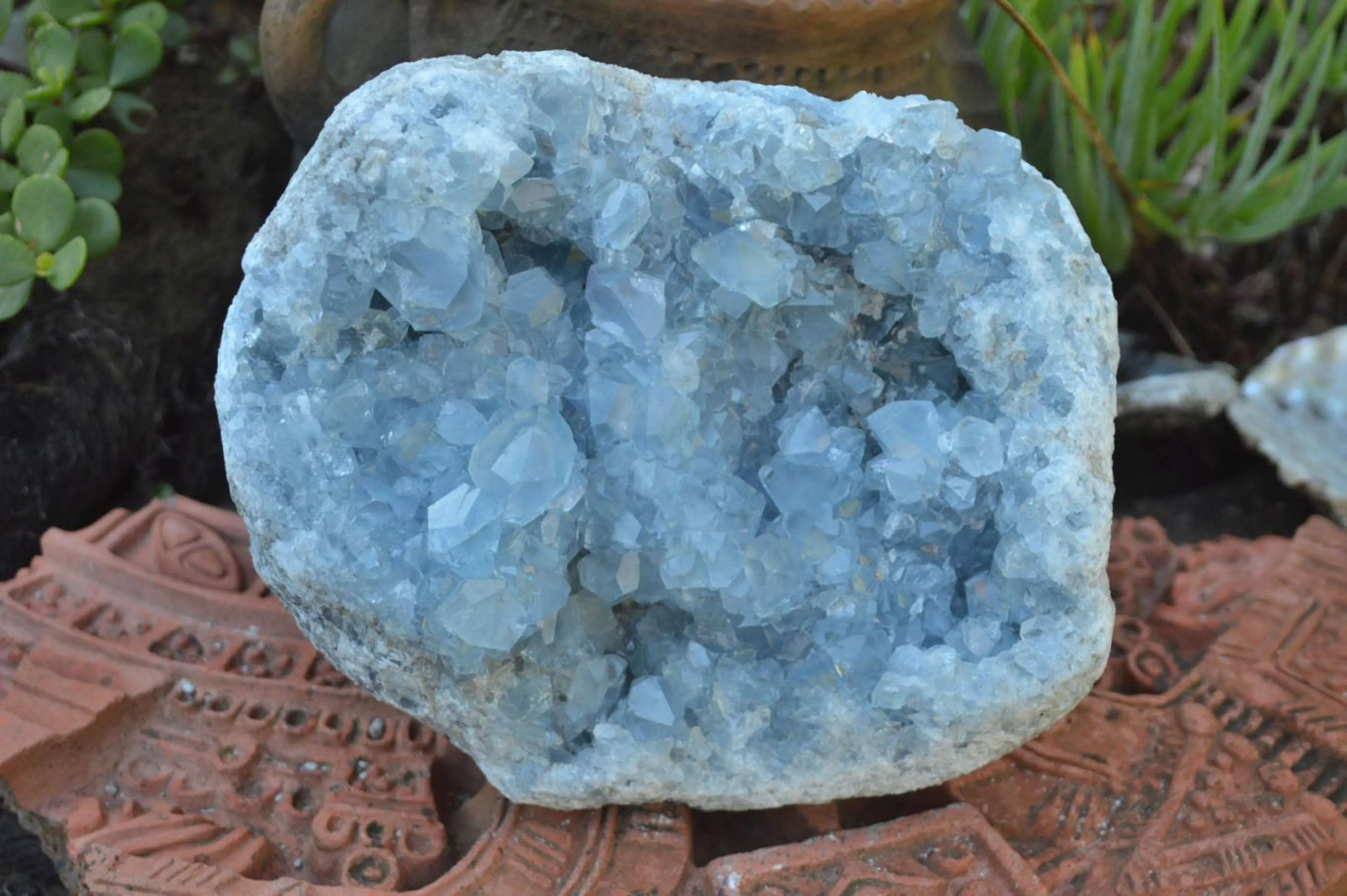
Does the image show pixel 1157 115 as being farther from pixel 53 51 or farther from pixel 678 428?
pixel 53 51

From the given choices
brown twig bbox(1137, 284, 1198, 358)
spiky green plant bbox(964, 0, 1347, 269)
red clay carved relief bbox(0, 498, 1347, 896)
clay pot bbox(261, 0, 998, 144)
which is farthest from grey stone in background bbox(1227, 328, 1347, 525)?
clay pot bbox(261, 0, 998, 144)

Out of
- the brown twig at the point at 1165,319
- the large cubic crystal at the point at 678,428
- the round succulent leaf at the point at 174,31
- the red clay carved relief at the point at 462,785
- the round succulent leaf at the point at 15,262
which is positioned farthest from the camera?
the brown twig at the point at 1165,319

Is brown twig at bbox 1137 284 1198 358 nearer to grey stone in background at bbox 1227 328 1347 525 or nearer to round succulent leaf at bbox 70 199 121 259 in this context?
grey stone in background at bbox 1227 328 1347 525

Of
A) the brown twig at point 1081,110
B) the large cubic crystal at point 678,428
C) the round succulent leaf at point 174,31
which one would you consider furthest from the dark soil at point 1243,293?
the round succulent leaf at point 174,31

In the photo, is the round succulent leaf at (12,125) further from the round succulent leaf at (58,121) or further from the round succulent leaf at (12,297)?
the round succulent leaf at (12,297)

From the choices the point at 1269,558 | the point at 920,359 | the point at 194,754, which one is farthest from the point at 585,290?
the point at 1269,558

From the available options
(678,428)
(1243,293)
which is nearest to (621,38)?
(678,428)

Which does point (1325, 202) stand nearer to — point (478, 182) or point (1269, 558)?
point (1269, 558)
